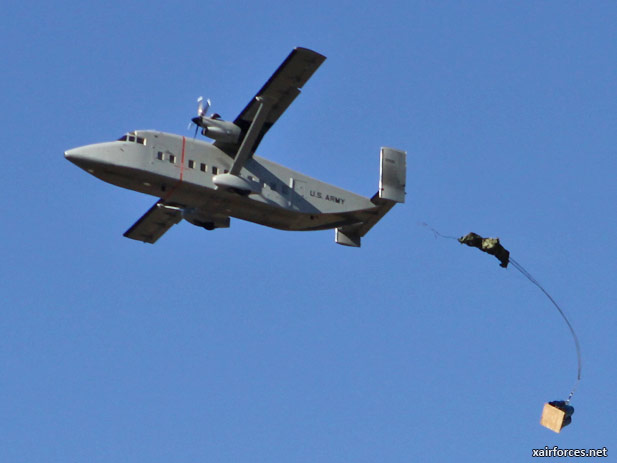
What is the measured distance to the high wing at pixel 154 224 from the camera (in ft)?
139

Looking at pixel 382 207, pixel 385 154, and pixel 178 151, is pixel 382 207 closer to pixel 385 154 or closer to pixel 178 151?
pixel 385 154

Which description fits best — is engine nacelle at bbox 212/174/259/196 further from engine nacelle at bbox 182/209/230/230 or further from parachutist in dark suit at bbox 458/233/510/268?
parachutist in dark suit at bbox 458/233/510/268

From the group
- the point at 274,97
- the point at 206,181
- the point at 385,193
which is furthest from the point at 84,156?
the point at 385,193

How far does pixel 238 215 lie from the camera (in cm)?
3812

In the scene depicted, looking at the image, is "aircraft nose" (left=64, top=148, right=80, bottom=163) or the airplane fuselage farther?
the airplane fuselage

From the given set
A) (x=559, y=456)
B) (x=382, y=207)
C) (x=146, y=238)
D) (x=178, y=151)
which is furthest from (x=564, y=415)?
(x=146, y=238)

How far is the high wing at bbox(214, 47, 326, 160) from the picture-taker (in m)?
Answer: 36.9

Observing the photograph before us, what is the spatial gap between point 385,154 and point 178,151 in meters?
7.51

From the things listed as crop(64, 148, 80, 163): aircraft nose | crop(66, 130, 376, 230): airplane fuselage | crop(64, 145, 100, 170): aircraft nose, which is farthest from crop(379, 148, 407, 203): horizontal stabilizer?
crop(64, 148, 80, 163): aircraft nose

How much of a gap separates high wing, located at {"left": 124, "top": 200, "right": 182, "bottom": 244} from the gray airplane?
6.33 ft

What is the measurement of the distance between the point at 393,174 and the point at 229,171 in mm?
6161

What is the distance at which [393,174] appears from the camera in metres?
41.0

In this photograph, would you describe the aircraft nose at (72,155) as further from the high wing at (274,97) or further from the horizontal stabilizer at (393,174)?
the horizontal stabilizer at (393,174)

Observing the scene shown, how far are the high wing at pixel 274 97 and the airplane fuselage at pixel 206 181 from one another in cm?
Answer: 57
